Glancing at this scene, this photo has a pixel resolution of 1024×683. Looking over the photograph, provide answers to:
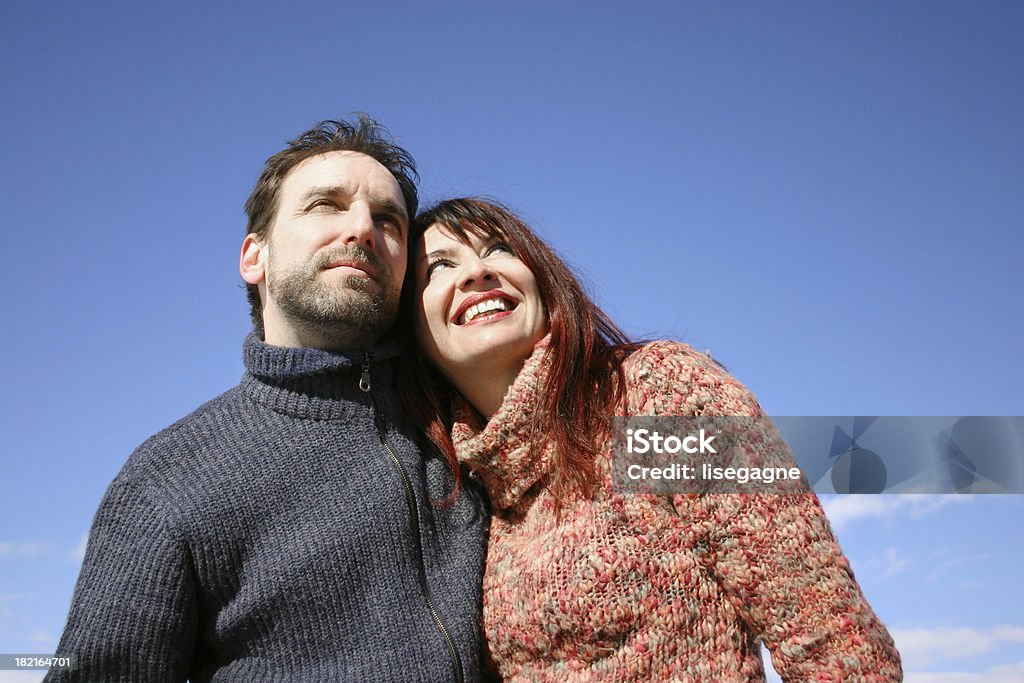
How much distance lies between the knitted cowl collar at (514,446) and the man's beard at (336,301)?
65 centimetres

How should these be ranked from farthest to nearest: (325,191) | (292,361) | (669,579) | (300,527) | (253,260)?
(253,260)
(325,191)
(292,361)
(300,527)
(669,579)

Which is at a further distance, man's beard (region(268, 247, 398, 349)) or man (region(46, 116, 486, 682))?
man's beard (region(268, 247, 398, 349))

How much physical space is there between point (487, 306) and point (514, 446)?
0.60 m

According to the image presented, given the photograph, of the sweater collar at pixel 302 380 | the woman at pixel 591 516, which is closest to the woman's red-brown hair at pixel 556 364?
the woman at pixel 591 516

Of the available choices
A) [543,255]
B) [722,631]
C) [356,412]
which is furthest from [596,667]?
[543,255]

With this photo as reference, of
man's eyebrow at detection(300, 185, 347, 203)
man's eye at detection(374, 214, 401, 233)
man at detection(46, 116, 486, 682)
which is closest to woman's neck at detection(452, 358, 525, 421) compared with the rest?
man at detection(46, 116, 486, 682)

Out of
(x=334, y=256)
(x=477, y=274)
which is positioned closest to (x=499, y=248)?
(x=477, y=274)

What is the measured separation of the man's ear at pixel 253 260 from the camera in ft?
12.9

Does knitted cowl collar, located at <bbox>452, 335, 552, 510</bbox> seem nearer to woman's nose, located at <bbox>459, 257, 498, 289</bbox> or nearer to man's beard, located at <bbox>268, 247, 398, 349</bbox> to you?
woman's nose, located at <bbox>459, 257, 498, 289</bbox>

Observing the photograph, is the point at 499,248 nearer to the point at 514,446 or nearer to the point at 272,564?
the point at 514,446

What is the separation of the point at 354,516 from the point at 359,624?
0.38 m

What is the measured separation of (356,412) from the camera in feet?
11.1

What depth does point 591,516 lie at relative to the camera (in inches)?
117

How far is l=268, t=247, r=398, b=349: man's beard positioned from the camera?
3445mm
